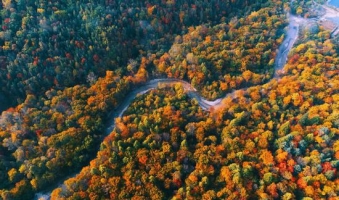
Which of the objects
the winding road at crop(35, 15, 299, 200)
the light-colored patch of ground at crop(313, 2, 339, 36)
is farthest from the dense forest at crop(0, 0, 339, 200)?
the light-colored patch of ground at crop(313, 2, 339, 36)

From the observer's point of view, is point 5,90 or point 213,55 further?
point 213,55

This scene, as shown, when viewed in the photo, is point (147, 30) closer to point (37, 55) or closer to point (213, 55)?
point (213, 55)

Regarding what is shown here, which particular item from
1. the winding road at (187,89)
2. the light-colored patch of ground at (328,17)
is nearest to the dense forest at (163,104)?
the winding road at (187,89)

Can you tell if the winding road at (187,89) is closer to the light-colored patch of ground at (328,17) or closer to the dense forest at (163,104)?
the dense forest at (163,104)

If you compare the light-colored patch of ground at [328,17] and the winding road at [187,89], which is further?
the light-colored patch of ground at [328,17]

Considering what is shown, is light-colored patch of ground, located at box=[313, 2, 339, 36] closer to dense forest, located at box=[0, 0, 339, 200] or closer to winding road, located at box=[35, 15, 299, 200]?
dense forest, located at box=[0, 0, 339, 200]

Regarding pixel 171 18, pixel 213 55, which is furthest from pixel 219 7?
pixel 213 55

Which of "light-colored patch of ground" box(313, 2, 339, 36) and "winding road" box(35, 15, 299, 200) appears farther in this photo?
"light-colored patch of ground" box(313, 2, 339, 36)

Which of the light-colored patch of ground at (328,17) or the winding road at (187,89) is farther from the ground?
the light-colored patch of ground at (328,17)

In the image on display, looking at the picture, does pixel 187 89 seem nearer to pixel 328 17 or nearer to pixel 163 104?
pixel 163 104
